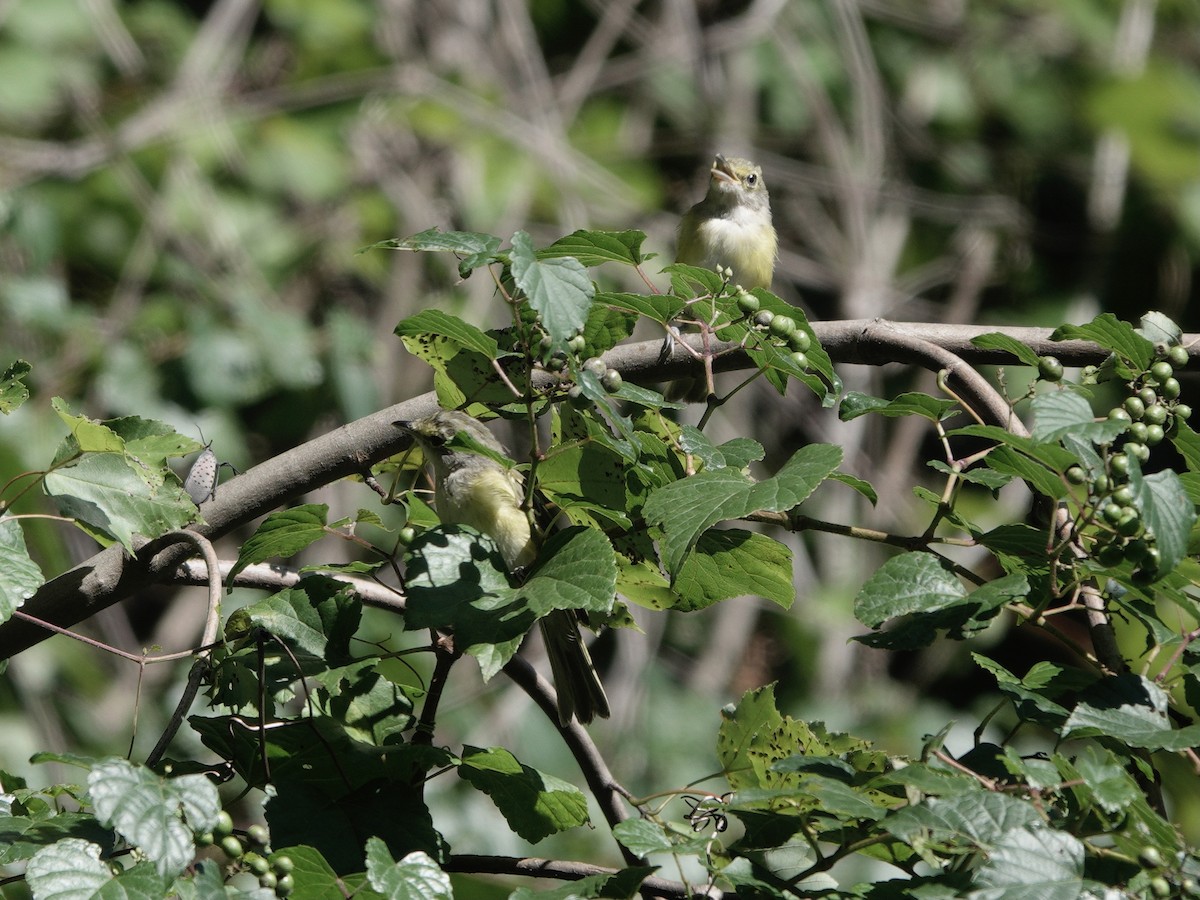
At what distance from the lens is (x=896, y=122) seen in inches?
284

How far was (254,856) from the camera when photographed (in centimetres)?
150

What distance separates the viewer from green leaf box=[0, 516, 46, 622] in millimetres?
1728

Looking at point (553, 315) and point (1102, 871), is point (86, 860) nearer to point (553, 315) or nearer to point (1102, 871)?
point (553, 315)

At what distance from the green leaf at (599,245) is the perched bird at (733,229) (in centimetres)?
296

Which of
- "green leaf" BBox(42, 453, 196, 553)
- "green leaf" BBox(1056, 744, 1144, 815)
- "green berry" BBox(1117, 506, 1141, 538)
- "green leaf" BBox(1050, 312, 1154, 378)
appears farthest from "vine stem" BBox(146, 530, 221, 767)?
"green leaf" BBox(1050, 312, 1154, 378)

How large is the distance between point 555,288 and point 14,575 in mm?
840

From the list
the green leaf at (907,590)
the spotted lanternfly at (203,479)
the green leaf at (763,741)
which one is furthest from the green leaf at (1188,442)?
the spotted lanternfly at (203,479)

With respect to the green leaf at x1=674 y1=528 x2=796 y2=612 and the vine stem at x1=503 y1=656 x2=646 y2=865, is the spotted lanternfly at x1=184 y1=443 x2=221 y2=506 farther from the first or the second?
the green leaf at x1=674 y1=528 x2=796 y2=612

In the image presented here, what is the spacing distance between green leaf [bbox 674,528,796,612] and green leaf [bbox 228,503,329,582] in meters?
0.54

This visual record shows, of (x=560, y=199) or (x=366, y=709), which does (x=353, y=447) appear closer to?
(x=366, y=709)

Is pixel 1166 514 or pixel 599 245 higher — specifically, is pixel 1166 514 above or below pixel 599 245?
below

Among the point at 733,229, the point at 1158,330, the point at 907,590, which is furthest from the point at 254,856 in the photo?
the point at 733,229

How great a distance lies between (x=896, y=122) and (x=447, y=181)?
2.70 metres

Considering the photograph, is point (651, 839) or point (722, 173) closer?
point (651, 839)
